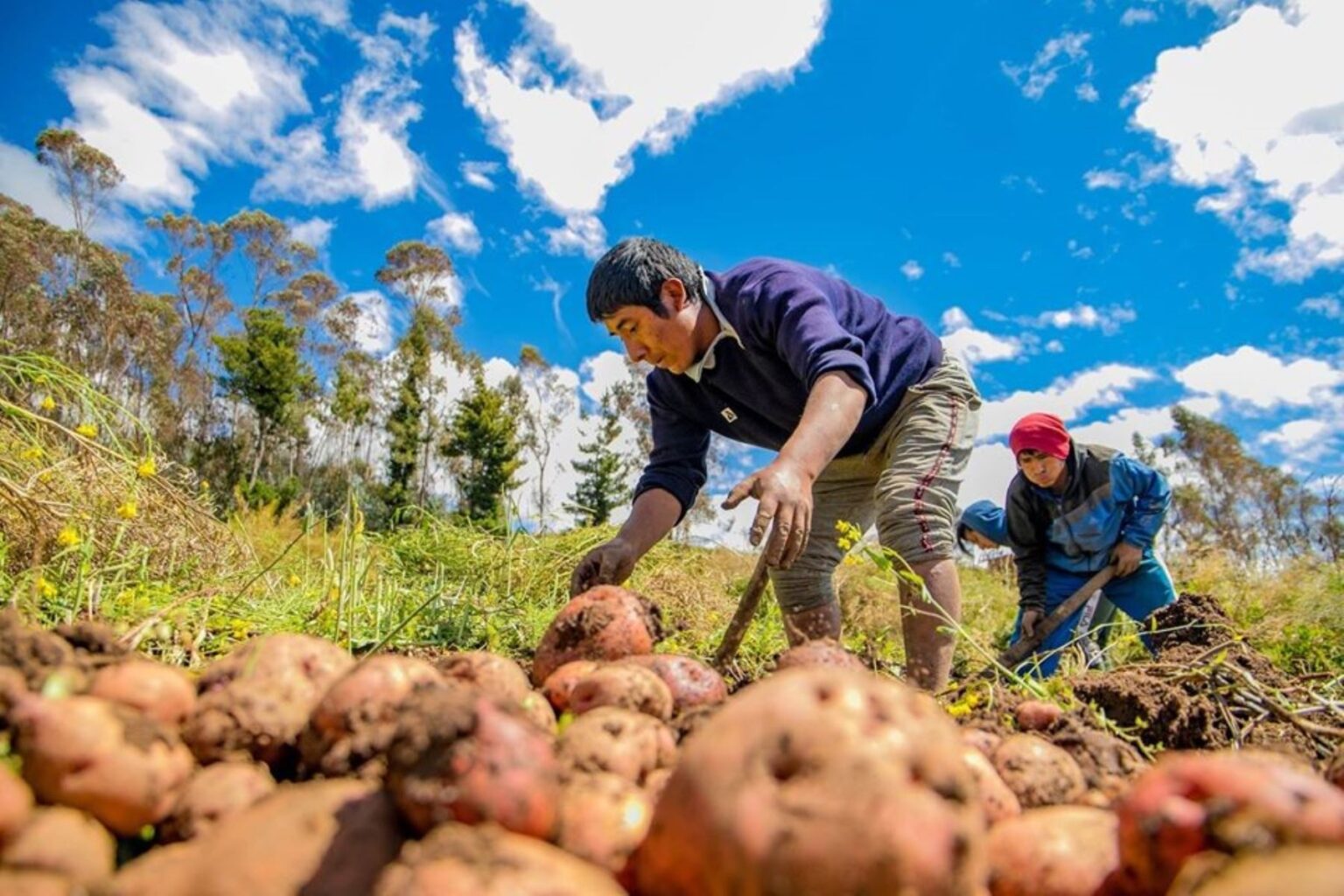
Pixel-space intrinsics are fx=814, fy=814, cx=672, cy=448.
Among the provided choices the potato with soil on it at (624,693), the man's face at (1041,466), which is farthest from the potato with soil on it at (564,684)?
the man's face at (1041,466)

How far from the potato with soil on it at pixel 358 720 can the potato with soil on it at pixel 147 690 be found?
163 millimetres

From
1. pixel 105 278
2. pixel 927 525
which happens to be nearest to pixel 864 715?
pixel 927 525

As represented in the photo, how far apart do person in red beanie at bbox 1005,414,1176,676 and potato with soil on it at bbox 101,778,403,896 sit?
17.1 ft

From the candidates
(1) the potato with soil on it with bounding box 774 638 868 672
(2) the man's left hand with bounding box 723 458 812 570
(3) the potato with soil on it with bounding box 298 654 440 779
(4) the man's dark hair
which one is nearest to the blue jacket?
(4) the man's dark hair

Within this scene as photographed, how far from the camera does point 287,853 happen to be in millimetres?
777

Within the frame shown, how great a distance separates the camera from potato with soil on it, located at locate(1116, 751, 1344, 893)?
30.0 inches

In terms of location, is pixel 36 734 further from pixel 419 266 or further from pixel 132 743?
pixel 419 266

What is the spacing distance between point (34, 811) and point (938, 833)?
3.03ft

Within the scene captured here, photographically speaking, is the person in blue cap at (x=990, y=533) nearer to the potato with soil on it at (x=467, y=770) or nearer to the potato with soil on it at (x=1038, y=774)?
the potato with soil on it at (x=1038, y=774)

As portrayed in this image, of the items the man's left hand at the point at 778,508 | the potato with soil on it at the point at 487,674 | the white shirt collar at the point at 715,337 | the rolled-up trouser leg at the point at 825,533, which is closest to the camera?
the potato with soil on it at the point at 487,674

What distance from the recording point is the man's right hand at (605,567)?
3.02 meters

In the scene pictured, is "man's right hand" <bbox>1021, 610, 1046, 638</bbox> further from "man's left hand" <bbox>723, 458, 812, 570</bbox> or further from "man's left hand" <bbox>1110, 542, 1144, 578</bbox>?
"man's left hand" <bbox>723, 458, 812, 570</bbox>

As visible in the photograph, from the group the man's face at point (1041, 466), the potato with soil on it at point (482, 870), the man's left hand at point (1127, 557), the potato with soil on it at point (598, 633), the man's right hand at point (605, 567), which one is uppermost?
the man's face at point (1041, 466)

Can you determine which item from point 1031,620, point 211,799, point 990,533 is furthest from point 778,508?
point 990,533
